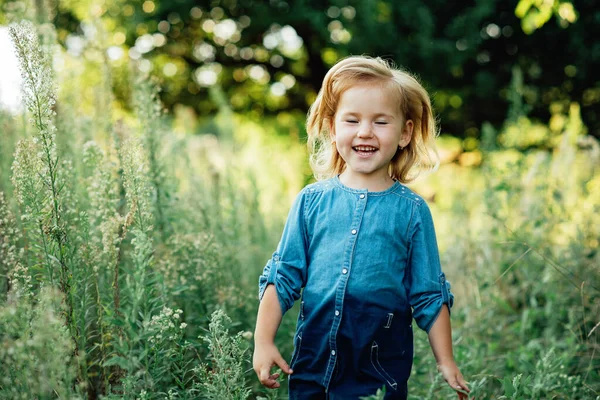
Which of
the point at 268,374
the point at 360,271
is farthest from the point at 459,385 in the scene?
the point at 268,374

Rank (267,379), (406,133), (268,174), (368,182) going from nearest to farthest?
(267,379) → (368,182) → (406,133) → (268,174)

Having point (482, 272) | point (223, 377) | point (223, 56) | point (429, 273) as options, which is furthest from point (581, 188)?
point (223, 56)

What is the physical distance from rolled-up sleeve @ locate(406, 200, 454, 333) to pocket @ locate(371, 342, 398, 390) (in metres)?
0.18

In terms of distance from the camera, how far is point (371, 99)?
2.13 metres

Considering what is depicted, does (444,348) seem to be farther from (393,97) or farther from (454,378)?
(393,97)

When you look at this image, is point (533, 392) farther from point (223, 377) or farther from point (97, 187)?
point (97, 187)

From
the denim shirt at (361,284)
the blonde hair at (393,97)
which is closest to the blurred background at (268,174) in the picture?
the denim shirt at (361,284)

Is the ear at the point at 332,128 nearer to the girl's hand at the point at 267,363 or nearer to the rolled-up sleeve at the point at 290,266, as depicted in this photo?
the rolled-up sleeve at the point at 290,266

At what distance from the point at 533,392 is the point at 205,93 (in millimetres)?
6916

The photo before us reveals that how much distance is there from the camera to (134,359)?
5.65ft

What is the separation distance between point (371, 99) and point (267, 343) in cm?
95

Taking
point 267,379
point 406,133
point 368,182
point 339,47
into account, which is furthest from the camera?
point 339,47

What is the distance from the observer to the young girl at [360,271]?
6.69ft

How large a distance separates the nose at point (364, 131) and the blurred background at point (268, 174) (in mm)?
806
